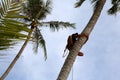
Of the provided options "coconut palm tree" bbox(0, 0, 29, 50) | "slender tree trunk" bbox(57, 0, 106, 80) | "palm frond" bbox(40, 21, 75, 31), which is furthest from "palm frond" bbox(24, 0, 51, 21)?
"coconut palm tree" bbox(0, 0, 29, 50)

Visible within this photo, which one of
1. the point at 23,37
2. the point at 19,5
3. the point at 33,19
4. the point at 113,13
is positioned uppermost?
the point at 19,5

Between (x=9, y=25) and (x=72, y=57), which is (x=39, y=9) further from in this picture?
(x=9, y=25)

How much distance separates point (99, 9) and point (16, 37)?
36.2 ft

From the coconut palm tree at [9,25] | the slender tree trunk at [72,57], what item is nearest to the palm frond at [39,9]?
the slender tree trunk at [72,57]

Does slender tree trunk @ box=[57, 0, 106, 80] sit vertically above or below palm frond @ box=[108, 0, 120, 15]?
above

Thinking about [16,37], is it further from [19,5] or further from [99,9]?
[99,9]

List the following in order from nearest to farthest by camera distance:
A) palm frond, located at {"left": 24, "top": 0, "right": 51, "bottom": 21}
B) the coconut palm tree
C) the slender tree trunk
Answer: the coconut palm tree → the slender tree trunk → palm frond, located at {"left": 24, "top": 0, "right": 51, "bottom": 21}

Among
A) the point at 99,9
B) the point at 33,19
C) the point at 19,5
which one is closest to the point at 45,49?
the point at 33,19

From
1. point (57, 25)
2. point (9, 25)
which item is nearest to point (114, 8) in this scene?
point (57, 25)

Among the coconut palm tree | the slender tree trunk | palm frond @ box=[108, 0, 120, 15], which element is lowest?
palm frond @ box=[108, 0, 120, 15]

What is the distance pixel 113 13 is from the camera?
19.8m

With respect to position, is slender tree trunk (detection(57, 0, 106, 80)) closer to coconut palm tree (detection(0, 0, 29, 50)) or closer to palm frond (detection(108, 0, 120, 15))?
coconut palm tree (detection(0, 0, 29, 50))

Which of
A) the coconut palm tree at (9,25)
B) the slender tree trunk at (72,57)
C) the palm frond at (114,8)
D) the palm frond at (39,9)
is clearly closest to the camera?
the coconut palm tree at (9,25)

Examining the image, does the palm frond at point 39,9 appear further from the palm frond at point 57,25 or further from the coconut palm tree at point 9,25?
the coconut palm tree at point 9,25
